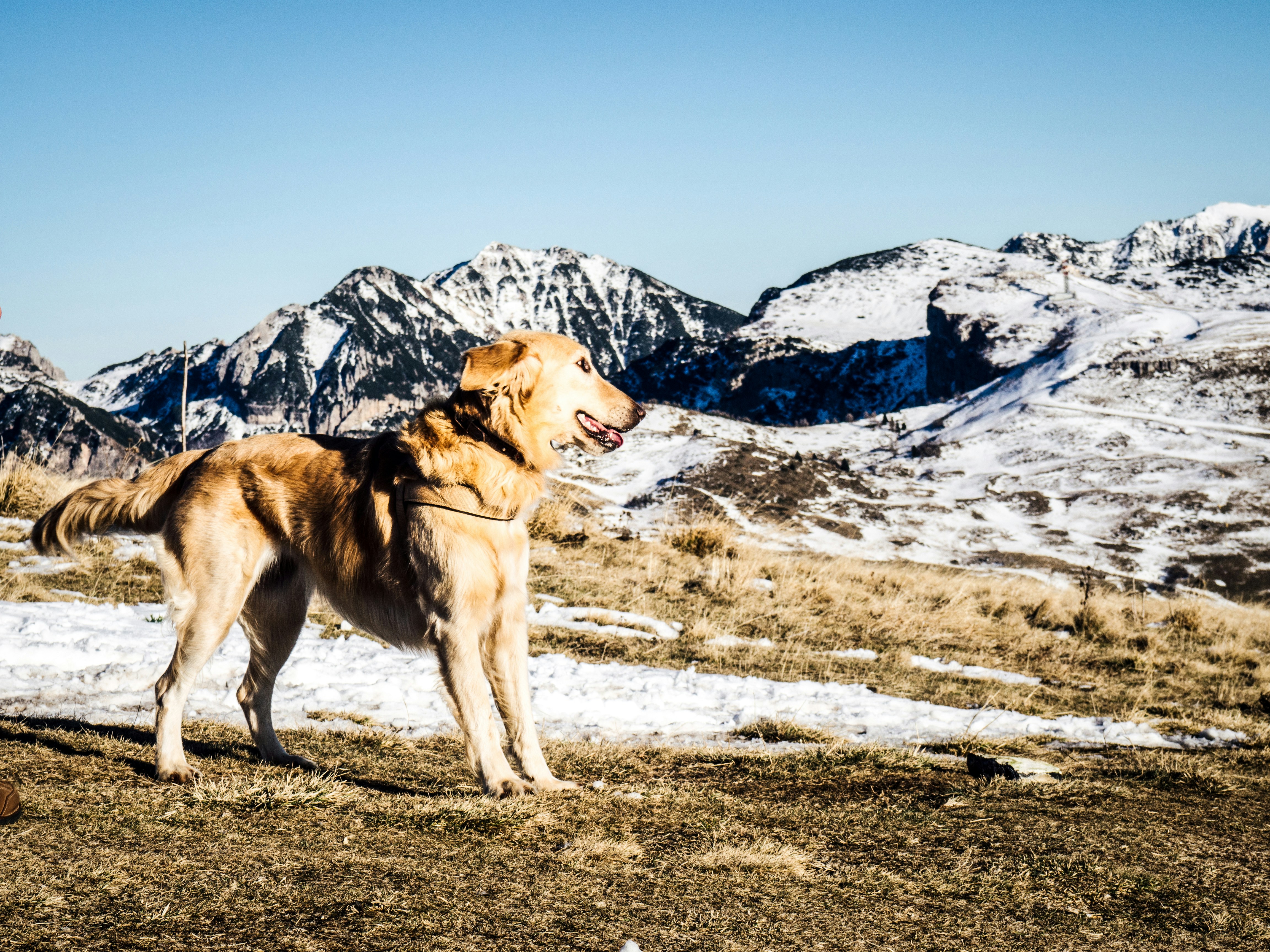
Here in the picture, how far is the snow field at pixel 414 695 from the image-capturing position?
5.35m

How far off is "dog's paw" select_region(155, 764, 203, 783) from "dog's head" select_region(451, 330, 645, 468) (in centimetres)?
182

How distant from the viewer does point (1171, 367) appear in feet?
183

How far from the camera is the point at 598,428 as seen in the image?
464cm

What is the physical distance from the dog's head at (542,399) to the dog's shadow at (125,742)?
1532 millimetres

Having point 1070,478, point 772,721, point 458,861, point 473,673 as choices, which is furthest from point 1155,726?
point 1070,478

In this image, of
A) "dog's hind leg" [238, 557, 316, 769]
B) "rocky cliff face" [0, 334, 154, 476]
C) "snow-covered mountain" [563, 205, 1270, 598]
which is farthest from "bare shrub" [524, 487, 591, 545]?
"dog's hind leg" [238, 557, 316, 769]

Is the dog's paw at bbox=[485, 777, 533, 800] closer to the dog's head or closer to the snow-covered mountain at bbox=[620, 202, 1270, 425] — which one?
the dog's head

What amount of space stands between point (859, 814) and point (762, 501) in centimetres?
3001

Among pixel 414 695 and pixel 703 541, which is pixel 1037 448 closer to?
pixel 703 541

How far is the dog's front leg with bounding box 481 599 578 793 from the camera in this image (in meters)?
4.09

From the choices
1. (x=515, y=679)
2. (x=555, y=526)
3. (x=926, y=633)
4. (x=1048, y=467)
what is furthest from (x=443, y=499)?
(x=1048, y=467)

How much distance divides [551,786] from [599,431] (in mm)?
1654

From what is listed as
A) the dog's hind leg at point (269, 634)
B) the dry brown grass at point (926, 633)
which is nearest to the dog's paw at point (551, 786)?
the dog's hind leg at point (269, 634)

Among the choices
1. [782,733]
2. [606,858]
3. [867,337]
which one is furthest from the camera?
[867,337]
